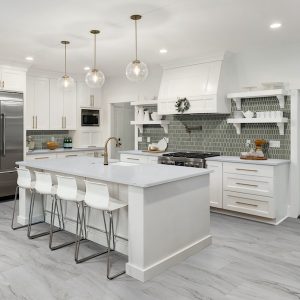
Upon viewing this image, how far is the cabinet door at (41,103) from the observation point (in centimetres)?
699

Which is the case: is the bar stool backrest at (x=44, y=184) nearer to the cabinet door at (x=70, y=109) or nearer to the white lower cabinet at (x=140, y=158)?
the white lower cabinet at (x=140, y=158)

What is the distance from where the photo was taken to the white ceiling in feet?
11.3

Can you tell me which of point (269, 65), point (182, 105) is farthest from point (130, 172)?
point (269, 65)

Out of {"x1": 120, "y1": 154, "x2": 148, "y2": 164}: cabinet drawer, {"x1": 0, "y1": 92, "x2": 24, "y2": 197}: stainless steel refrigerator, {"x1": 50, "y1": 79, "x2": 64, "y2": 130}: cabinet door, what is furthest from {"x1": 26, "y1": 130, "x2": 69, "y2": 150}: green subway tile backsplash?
{"x1": 120, "y1": 154, "x2": 148, "y2": 164}: cabinet drawer

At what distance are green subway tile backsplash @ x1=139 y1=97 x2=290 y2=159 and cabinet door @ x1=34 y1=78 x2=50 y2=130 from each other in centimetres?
229

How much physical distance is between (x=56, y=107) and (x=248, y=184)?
467 centimetres

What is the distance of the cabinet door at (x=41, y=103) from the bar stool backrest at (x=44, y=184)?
10.8ft

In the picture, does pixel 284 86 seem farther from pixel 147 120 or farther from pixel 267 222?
pixel 147 120

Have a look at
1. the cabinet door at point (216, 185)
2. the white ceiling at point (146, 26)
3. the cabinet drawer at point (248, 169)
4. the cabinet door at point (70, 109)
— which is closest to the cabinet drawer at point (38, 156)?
the cabinet door at point (70, 109)

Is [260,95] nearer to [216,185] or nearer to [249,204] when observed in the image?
[216,185]

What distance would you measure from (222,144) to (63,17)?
3.36 meters

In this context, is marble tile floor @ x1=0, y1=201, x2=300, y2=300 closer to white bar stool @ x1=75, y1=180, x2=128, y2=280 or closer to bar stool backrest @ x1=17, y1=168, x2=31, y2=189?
white bar stool @ x1=75, y1=180, x2=128, y2=280

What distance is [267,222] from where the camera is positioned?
15.3ft

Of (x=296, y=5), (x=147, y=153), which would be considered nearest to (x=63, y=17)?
(x=296, y=5)
